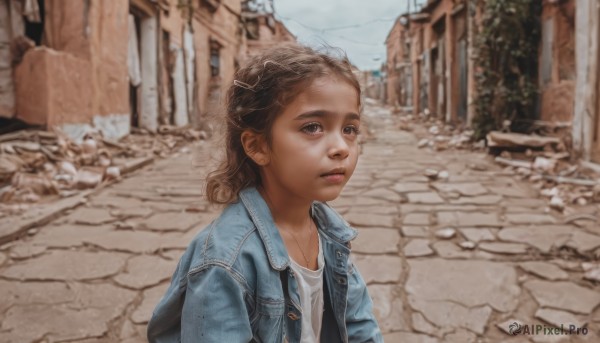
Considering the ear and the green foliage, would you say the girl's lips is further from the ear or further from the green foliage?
the green foliage

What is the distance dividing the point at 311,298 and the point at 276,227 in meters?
0.31

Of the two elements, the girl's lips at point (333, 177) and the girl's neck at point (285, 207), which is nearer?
the girl's lips at point (333, 177)

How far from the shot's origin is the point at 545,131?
705 centimetres

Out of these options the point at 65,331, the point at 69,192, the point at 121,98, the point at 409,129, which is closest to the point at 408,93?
the point at 409,129

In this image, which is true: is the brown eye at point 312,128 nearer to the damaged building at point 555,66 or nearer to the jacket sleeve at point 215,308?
the jacket sleeve at point 215,308

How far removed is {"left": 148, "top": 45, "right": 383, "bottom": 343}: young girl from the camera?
45.4 inches

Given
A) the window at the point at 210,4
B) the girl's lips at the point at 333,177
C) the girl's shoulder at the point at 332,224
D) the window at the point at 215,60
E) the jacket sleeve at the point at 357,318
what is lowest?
the jacket sleeve at the point at 357,318

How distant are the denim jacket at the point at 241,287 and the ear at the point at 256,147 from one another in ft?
0.31

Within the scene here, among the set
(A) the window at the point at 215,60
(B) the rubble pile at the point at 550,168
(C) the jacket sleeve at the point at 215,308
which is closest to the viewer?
(C) the jacket sleeve at the point at 215,308

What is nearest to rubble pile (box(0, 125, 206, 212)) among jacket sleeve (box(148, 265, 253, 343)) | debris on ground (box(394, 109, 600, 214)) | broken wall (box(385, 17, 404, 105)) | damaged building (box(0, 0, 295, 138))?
damaged building (box(0, 0, 295, 138))

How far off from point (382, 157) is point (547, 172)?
290cm

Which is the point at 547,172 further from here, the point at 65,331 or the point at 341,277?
the point at 65,331

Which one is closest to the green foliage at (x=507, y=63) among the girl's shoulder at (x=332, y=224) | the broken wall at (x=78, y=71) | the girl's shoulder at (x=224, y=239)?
the broken wall at (x=78, y=71)

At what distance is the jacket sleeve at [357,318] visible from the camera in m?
1.59
